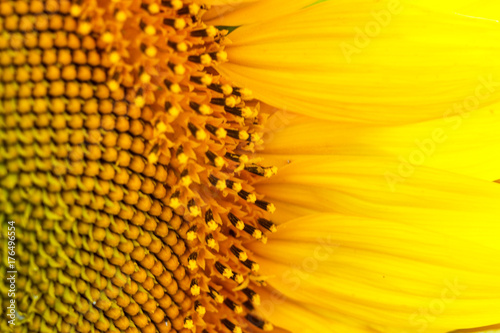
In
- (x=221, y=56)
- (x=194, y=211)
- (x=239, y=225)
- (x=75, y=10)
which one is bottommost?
(x=239, y=225)

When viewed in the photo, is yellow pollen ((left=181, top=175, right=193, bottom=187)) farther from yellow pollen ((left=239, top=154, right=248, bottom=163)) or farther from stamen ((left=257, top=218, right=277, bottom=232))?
stamen ((left=257, top=218, right=277, bottom=232))

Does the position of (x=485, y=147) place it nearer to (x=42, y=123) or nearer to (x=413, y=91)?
(x=413, y=91)

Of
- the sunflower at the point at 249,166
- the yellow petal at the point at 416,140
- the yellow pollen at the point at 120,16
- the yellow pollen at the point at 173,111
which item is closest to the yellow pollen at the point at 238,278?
the sunflower at the point at 249,166

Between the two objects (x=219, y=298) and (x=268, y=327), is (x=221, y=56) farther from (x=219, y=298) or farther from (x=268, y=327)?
(x=268, y=327)

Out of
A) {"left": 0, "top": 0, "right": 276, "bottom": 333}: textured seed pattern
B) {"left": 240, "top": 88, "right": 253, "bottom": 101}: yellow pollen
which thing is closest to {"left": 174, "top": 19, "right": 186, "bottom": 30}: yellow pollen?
{"left": 0, "top": 0, "right": 276, "bottom": 333}: textured seed pattern

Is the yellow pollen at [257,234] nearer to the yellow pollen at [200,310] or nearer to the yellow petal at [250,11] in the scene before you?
the yellow pollen at [200,310]

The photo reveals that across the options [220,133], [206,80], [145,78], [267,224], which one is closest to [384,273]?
[267,224]
